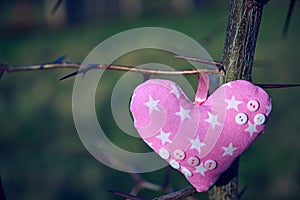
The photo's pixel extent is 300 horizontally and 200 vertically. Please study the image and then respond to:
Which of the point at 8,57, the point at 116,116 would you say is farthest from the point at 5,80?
the point at 116,116

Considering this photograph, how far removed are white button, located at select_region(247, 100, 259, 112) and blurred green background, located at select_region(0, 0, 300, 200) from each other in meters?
0.16

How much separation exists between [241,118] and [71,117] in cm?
180

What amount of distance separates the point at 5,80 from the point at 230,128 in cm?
241

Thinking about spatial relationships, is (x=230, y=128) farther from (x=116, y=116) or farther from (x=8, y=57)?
(x=8, y=57)

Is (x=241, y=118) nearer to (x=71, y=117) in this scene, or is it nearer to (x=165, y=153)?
(x=165, y=153)

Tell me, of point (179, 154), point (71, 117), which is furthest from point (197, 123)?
point (71, 117)

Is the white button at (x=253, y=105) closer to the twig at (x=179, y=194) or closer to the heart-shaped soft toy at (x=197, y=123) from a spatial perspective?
the heart-shaped soft toy at (x=197, y=123)

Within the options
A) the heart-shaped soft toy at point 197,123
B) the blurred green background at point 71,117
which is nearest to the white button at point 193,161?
the heart-shaped soft toy at point 197,123

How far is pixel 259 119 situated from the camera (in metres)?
0.45

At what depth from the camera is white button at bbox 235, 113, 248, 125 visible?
17.6 inches

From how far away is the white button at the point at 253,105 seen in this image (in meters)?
0.44

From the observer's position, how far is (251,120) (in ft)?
1.49

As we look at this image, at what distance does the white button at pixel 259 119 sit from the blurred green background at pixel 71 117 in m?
0.16

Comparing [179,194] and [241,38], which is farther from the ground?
[241,38]
